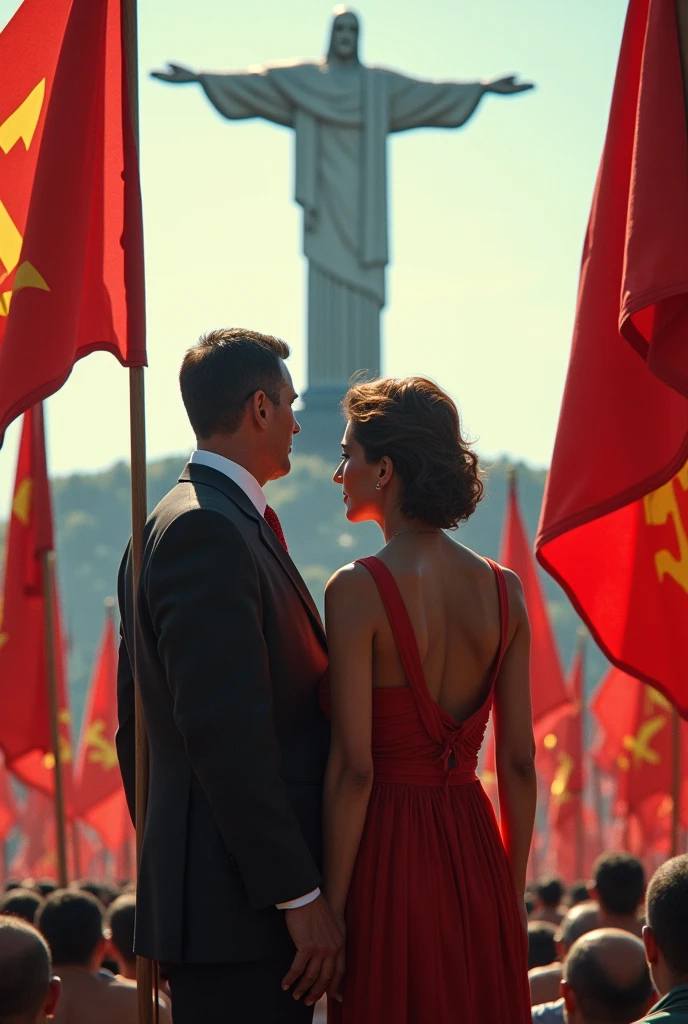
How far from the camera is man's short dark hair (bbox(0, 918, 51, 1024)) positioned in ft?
10.4

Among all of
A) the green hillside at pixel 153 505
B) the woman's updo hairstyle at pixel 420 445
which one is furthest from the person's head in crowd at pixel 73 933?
the green hillside at pixel 153 505

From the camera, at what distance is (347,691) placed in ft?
9.90

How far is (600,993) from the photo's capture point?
11.9 ft

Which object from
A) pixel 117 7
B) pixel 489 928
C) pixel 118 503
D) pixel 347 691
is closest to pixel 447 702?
pixel 347 691

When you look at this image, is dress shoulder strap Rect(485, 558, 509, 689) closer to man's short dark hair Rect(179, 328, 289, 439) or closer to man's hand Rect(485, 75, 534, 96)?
man's short dark hair Rect(179, 328, 289, 439)

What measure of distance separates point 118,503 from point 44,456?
8432cm

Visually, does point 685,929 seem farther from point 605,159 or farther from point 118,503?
point 118,503

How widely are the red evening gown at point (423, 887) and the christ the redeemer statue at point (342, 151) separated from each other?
12.7 metres

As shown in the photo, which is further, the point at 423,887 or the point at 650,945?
the point at 423,887

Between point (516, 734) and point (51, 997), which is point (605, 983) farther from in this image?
point (51, 997)

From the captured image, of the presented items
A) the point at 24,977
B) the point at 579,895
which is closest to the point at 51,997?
the point at 24,977

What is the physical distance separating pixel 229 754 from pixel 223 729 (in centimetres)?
5

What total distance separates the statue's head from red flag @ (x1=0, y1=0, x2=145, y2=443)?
475 inches

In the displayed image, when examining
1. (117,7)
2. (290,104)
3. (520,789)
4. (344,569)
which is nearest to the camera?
(344,569)
